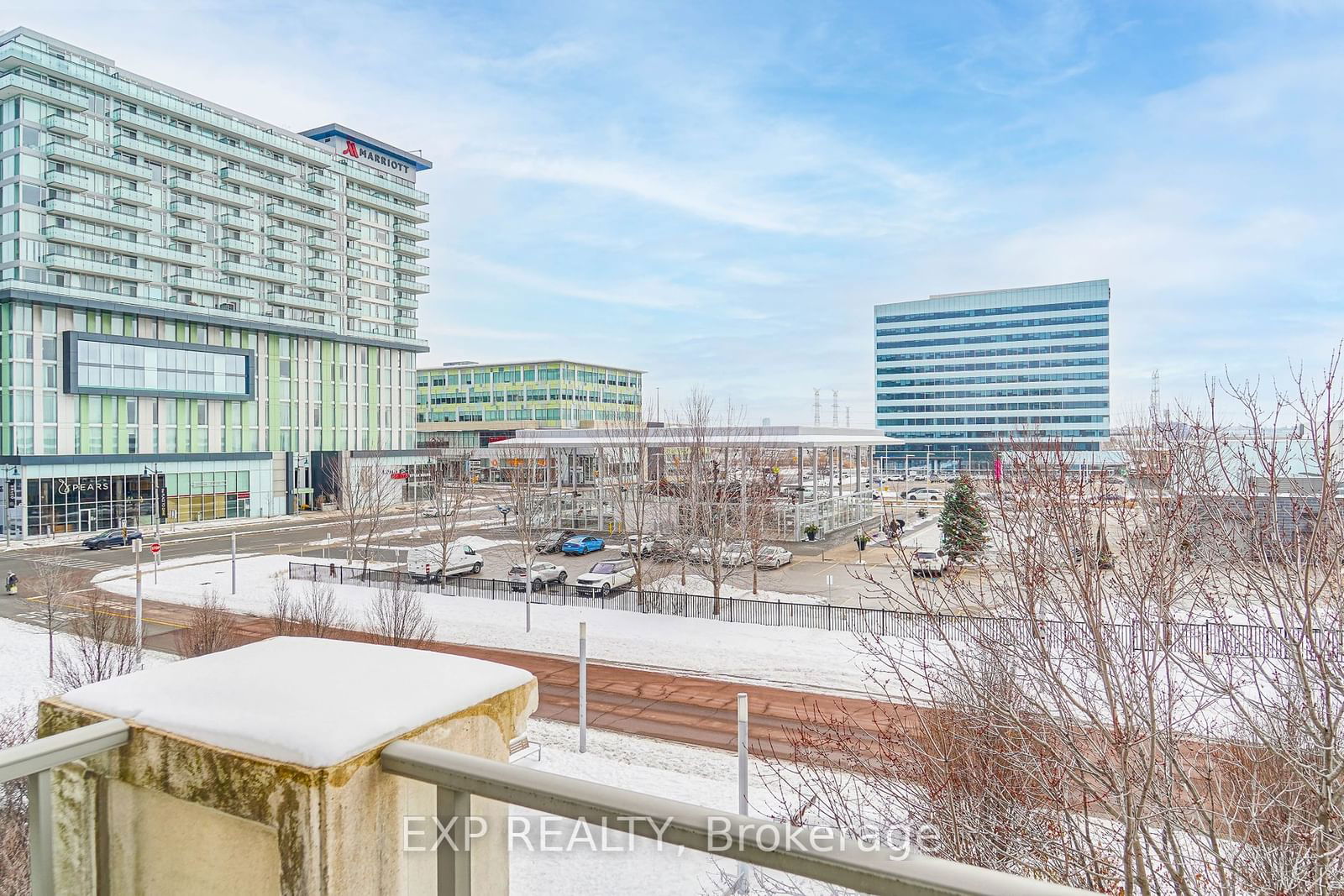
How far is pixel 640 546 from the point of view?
2848 cm

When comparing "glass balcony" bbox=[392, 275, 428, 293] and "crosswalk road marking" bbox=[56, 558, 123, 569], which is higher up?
"glass balcony" bbox=[392, 275, 428, 293]

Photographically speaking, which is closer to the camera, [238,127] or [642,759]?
[642,759]

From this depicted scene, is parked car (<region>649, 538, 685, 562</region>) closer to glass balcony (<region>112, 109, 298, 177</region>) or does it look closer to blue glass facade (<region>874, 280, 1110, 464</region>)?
glass balcony (<region>112, 109, 298, 177</region>)

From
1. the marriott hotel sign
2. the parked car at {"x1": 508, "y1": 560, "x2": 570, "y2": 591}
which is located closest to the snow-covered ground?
the parked car at {"x1": 508, "y1": 560, "x2": 570, "y2": 591}

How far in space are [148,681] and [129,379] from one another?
64.6m

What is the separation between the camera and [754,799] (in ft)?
40.4

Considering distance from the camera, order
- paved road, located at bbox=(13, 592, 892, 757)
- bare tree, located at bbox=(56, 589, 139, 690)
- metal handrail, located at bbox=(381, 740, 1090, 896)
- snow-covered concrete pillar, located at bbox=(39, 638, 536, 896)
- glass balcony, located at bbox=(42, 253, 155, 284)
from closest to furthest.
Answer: metal handrail, located at bbox=(381, 740, 1090, 896) < snow-covered concrete pillar, located at bbox=(39, 638, 536, 896) < bare tree, located at bbox=(56, 589, 139, 690) < paved road, located at bbox=(13, 592, 892, 757) < glass balcony, located at bbox=(42, 253, 155, 284)

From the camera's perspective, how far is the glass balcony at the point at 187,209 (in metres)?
60.9

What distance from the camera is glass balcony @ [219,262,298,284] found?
6450 cm

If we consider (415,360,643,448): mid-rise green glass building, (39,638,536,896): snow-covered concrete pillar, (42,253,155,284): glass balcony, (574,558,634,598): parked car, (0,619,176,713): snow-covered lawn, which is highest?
(42,253,155,284): glass balcony

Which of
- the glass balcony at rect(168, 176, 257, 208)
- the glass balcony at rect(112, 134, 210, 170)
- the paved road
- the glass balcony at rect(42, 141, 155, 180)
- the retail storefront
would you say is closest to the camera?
the paved road

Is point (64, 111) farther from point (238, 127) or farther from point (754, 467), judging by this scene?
point (754, 467)

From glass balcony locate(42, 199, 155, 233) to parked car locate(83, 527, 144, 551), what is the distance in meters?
23.6

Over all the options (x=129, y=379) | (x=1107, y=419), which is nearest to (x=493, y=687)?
(x=129, y=379)
